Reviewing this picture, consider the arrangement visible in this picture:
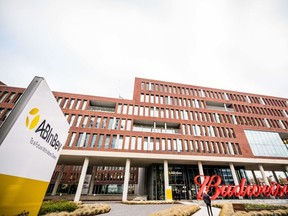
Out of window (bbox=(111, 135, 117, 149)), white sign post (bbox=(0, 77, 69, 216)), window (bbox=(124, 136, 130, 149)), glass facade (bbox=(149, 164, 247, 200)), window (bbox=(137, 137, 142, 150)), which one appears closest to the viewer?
white sign post (bbox=(0, 77, 69, 216))

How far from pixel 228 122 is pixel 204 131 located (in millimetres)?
7015

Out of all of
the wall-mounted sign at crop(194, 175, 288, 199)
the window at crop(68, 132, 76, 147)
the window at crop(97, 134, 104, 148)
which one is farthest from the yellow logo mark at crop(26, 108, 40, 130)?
the window at crop(68, 132, 76, 147)

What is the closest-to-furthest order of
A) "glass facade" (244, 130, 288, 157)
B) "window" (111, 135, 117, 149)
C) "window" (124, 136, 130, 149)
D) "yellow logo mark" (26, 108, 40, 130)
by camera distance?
"yellow logo mark" (26, 108, 40, 130) → "window" (111, 135, 117, 149) → "window" (124, 136, 130, 149) → "glass facade" (244, 130, 288, 157)

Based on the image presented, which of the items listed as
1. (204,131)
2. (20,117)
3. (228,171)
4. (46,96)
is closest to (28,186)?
(20,117)

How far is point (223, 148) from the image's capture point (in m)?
29.9

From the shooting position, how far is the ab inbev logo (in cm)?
211

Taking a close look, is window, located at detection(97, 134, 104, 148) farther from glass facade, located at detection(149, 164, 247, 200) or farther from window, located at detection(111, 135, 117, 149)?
glass facade, located at detection(149, 164, 247, 200)

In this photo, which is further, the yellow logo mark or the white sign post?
the yellow logo mark

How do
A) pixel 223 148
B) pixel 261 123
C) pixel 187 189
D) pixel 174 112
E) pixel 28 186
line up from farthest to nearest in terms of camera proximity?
pixel 261 123 → pixel 174 112 → pixel 223 148 → pixel 187 189 → pixel 28 186

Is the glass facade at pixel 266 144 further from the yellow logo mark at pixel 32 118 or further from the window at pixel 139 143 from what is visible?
the yellow logo mark at pixel 32 118

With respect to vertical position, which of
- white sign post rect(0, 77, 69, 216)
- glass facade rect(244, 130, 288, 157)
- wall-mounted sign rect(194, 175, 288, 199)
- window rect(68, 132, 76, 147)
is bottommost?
white sign post rect(0, 77, 69, 216)

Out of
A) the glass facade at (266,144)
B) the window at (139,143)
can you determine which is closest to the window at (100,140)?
the window at (139,143)

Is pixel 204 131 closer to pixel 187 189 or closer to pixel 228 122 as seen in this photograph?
pixel 228 122

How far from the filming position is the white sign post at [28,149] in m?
1.78
